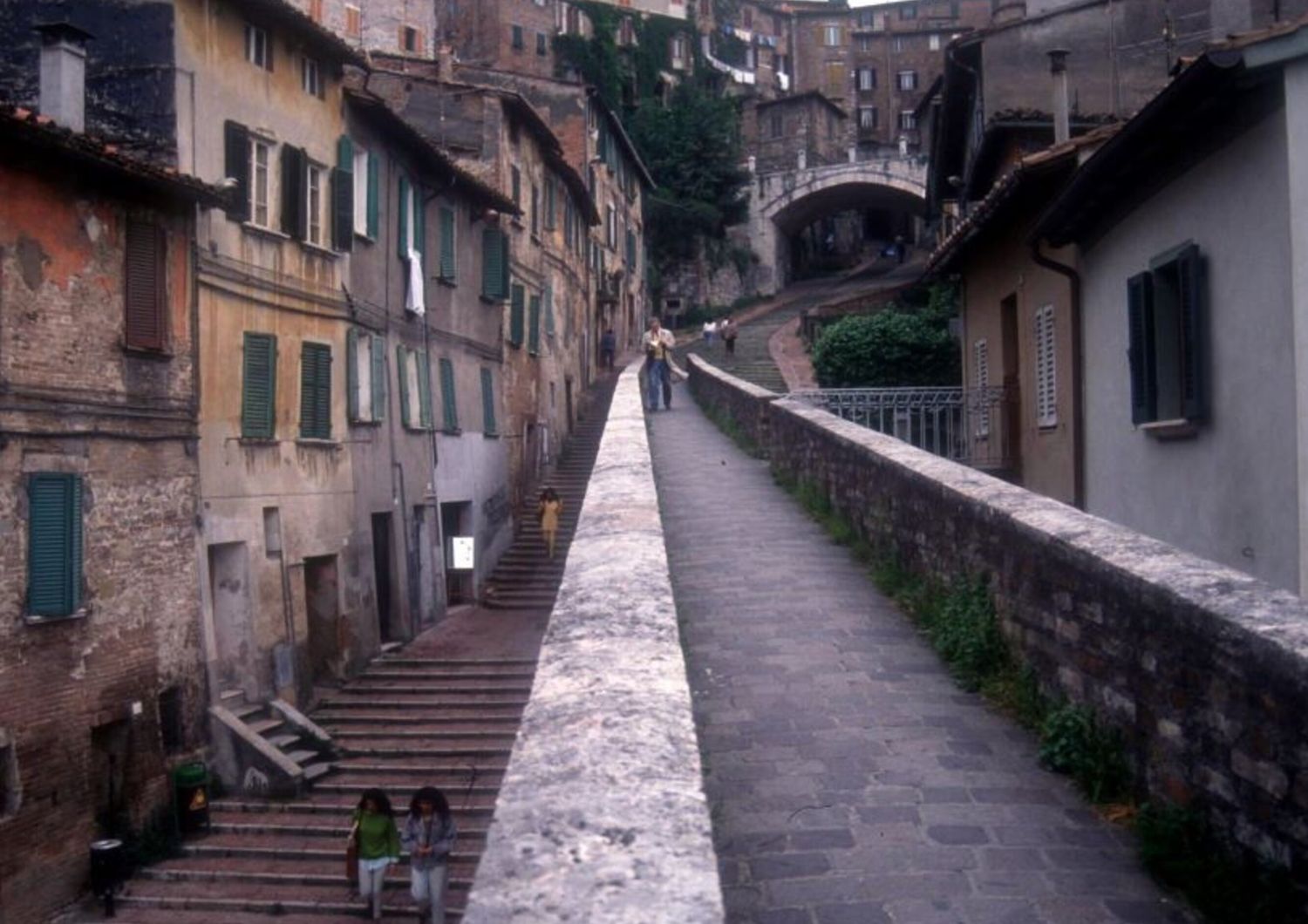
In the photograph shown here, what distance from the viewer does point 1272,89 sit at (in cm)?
902

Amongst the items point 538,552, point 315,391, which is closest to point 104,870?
point 315,391

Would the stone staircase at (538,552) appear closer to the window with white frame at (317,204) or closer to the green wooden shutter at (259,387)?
the window with white frame at (317,204)

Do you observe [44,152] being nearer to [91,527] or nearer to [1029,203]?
[91,527]

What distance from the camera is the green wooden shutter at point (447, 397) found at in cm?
2733

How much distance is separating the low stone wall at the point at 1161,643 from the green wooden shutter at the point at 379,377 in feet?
52.3

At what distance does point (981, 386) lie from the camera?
1995 cm

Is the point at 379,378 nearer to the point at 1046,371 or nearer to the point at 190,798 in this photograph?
the point at 190,798

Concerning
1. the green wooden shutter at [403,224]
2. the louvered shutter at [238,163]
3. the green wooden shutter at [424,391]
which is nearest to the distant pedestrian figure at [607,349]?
the green wooden shutter at [424,391]

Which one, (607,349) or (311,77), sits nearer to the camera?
(311,77)

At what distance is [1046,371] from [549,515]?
44.0 ft

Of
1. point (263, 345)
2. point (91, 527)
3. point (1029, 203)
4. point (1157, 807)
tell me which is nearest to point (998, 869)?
point (1157, 807)

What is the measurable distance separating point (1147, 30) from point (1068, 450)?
8.62 metres

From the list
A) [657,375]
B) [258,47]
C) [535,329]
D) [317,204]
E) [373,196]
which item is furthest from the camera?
[535,329]

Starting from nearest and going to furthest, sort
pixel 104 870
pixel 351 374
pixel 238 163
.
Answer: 1. pixel 104 870
2. pixel 238 163
3. pixel 351 374
